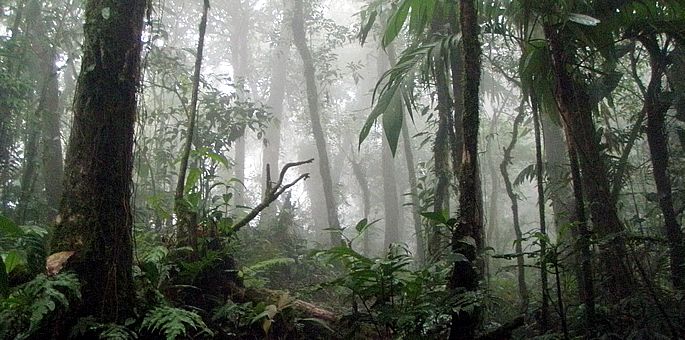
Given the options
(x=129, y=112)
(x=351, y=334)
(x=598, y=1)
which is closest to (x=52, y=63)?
(x=129, y=112)

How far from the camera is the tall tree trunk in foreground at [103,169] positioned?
278 cm

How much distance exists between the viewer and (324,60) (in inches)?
455

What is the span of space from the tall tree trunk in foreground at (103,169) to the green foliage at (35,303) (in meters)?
0.11

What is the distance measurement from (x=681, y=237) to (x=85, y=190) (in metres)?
4.38

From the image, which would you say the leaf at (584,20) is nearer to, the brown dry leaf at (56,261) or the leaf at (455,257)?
the leaf at (455,257)

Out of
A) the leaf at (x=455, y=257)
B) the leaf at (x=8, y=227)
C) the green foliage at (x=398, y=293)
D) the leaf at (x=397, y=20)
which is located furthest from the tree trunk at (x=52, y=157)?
the leaf at (x=455, y=257)

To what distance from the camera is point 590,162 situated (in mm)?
3766

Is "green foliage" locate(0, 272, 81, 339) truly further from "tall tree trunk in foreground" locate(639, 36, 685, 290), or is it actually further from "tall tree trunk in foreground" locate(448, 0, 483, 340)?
"tall tree trunk in foreground" locate(639, 36, 685, 290)

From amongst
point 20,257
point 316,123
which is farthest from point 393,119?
point 316,123

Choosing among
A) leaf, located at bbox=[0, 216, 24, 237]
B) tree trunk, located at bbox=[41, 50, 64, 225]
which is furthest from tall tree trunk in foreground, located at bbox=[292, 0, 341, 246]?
leaf, located at bbox=[0, 216, 24, 237]

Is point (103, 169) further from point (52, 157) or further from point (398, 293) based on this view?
point (52, 157)

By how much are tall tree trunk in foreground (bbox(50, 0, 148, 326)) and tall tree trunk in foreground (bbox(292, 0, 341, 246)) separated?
5.94 meters

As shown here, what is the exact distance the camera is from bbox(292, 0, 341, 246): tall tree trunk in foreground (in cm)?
917

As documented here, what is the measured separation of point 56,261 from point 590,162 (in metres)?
3.56
